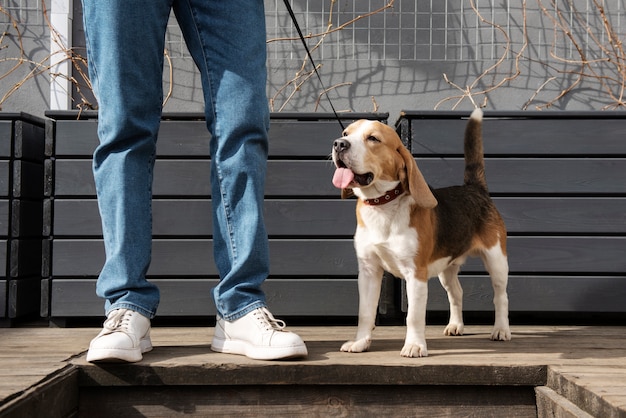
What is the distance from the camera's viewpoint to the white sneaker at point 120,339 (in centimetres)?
179

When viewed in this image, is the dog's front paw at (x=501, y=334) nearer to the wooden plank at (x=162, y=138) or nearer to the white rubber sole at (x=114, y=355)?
the white rubber sole at (x=114, y=355)

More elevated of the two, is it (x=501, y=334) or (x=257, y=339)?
(x=257, y=339)

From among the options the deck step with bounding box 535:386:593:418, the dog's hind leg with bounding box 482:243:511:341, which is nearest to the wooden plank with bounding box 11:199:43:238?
Result: the dog's hind leg with bounding box 482:243:511:341

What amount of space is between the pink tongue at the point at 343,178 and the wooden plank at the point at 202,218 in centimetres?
84

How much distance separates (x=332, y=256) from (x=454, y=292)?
57 cm

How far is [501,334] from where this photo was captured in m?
2.50

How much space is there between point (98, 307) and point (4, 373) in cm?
120

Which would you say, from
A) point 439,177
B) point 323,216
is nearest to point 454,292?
point 439,177

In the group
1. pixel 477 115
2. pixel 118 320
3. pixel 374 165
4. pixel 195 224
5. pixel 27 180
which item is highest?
pixel 477 115

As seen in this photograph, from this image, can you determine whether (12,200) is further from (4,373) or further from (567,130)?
(567,130)

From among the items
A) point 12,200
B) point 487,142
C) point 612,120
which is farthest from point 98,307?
point 612,120

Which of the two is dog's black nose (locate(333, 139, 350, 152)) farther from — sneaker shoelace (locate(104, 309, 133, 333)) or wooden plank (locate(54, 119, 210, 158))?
wooden plank (locate(54, 119, 210, 158))

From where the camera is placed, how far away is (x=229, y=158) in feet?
6.60

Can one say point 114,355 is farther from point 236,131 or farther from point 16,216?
point 16,216
